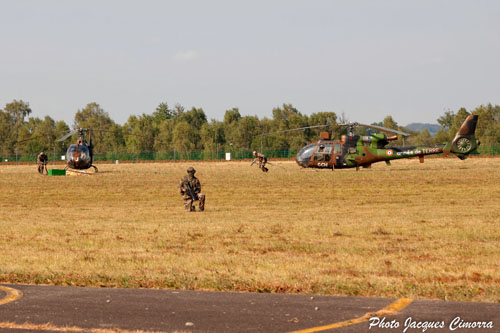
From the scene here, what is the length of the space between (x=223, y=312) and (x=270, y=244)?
23.0 feet

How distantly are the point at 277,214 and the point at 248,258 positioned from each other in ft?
31.7

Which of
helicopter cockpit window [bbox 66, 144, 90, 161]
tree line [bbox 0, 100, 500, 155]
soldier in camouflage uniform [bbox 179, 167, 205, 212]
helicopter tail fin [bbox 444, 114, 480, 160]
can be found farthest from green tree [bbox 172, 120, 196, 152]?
soldier in camouflage uniform [bbox 179, 167, 205, 212]

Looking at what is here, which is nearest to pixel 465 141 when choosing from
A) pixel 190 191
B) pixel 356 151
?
pixel 356 151

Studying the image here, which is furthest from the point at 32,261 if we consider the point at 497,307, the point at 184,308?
the point at 497,307

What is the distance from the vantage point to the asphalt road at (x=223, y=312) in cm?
847

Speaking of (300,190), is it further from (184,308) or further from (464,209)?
(184,308)

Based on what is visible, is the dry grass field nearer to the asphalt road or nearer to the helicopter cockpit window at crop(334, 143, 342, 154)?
the asphalt road

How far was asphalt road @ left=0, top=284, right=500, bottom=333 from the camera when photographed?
8469 millimetres

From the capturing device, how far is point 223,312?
368 inches

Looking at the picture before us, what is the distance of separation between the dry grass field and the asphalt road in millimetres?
870

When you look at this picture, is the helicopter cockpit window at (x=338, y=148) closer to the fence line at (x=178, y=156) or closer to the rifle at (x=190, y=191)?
the rifle at (x=190, y=191)

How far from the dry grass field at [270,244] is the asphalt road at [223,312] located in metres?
0.87

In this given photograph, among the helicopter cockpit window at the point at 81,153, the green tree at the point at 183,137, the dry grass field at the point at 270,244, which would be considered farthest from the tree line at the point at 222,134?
the dry grass field at the point at 270,244

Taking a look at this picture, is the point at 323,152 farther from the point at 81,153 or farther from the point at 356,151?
the point at 81,153
